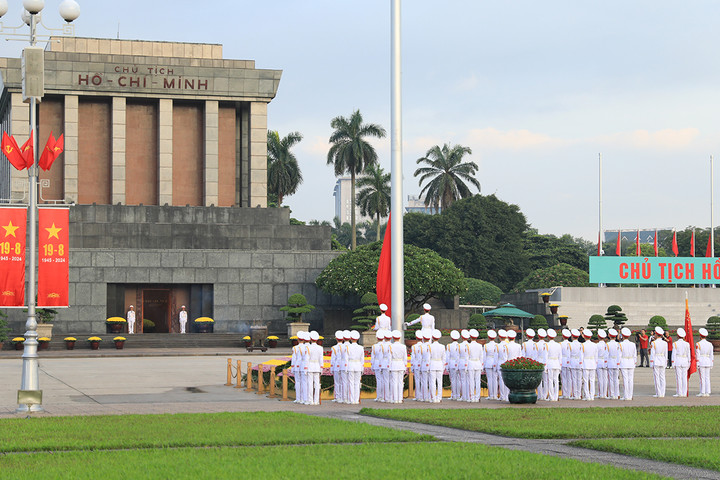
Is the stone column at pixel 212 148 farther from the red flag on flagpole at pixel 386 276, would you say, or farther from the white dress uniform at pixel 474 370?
the white dress uniform at pixel 474 370

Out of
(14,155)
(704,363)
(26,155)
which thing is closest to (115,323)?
(14,155)

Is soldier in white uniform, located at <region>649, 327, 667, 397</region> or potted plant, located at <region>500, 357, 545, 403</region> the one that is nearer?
potted plant, located at <region>500, 357, 545, 403</region>

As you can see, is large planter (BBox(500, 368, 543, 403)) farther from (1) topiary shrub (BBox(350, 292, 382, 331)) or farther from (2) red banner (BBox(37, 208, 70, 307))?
(1) topiary shrub (BBox(350, 292, 382, 331))

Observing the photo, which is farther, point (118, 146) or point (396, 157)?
point (118, 146)

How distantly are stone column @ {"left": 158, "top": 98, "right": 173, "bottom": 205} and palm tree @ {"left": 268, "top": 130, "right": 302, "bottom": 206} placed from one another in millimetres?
29815

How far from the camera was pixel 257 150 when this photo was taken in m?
62.4

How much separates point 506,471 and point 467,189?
287 ft

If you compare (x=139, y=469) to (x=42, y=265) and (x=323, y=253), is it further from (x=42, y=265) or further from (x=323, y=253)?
(x=323, y=253)

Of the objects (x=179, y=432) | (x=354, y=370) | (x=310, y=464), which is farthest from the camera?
(x=354, y=370)

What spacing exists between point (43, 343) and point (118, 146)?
654 inches

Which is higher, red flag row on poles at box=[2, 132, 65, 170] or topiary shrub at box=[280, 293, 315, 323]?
red flag row on poles at box=[2, 132, 65, 170]

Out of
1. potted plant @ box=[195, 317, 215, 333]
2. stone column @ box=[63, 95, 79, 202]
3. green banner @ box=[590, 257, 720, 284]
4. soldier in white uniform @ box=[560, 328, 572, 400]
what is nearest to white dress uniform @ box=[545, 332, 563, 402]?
soldier in white uniform @ box=[560, 328, 572, 400]

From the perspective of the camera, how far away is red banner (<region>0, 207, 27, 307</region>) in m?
22.8

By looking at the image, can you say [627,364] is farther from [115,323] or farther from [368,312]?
[115,323]
